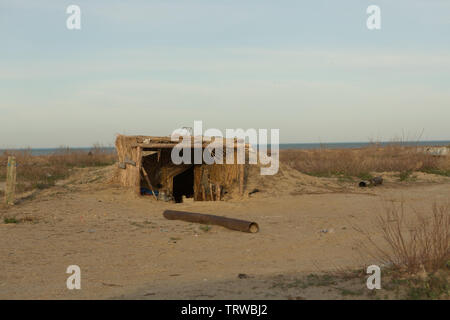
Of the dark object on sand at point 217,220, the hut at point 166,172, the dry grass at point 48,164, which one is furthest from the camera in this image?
the dry grass at point 48,164

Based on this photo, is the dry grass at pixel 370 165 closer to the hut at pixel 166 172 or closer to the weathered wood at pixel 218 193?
the hut at pixel 166 172

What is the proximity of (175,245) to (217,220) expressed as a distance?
5.14 feet

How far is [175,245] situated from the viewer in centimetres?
794

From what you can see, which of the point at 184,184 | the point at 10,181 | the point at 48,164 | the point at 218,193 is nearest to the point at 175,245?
the point at 10,181

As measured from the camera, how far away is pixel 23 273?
629 centimetres

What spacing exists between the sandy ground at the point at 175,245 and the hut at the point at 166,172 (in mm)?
775

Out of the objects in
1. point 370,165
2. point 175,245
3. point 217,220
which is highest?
point 370,165

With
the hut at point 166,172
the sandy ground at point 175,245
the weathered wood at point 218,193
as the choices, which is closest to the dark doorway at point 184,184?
the hut at point 166,172

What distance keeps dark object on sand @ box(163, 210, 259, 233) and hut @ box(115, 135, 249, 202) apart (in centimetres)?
321

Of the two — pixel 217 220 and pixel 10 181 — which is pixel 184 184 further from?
pixel 217 220

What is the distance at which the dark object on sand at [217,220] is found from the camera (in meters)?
8.88

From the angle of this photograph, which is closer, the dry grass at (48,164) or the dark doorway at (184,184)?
the dry grass at (48,164)

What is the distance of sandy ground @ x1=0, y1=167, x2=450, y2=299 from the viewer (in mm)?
5473

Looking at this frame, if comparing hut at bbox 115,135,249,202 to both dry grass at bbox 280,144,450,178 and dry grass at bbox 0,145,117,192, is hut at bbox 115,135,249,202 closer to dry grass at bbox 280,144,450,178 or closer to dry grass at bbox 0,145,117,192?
dry grass at bbox 0,145,117,192
